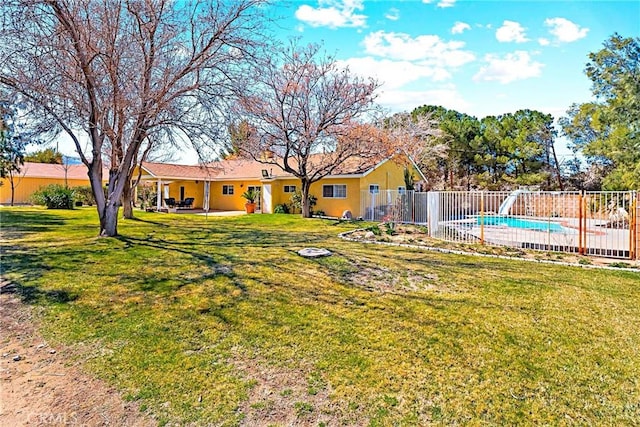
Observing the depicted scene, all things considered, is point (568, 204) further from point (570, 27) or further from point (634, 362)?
point (634, 362)

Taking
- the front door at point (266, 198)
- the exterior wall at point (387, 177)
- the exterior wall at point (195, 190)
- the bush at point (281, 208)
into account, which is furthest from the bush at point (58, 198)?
the exterior wall at point (387, 177)

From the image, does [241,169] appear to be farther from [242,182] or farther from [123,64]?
[123,64]

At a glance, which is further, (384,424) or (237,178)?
(237,178)

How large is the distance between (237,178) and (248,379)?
24.3 metres

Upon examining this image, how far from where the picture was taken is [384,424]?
3.04 meters

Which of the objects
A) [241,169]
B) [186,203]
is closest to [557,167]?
[241,169]

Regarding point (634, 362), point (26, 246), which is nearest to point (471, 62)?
point (634, 362)

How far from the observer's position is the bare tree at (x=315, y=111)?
61.6ft

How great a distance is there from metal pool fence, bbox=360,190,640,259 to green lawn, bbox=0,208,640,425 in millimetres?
2813

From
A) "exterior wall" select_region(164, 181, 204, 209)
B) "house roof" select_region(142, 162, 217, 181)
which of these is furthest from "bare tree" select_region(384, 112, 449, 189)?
"exterior wall" select_region(164, 181, 204, 209)

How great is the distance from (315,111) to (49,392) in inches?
685

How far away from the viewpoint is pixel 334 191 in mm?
22656

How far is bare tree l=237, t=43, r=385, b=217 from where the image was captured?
18766 millimetres

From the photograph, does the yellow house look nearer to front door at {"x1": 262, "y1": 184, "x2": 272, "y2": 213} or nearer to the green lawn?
front door at {"x1": 262, "y1": 184, "x2": 272, "y2": 213}
